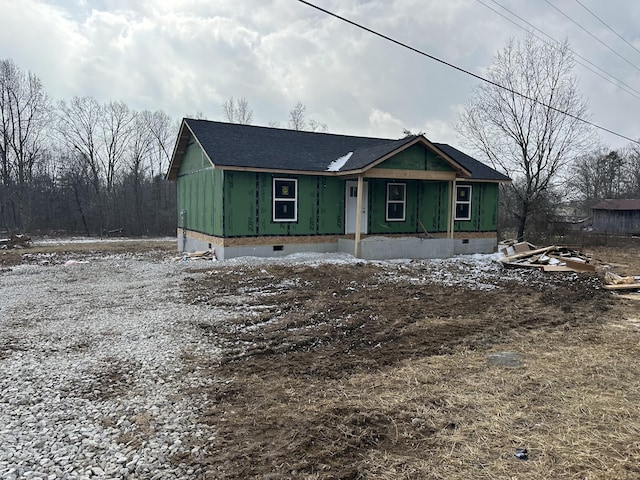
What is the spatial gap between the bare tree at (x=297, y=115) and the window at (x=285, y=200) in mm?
29273

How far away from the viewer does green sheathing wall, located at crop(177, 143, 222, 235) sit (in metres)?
14.1

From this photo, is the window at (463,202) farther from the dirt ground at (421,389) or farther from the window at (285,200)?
the dirt ground at (421,389)

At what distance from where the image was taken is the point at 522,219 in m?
23.1

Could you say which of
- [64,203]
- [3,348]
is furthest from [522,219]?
[64,203]

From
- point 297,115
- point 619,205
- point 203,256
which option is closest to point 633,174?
point 619,205

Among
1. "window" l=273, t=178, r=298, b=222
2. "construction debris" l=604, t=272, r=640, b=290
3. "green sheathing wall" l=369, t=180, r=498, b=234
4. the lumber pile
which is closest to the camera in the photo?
"construction debris" l=604, t=272, r=640, b=290

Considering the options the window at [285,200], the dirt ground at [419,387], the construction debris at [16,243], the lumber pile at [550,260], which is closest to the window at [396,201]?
the window at [285,200]

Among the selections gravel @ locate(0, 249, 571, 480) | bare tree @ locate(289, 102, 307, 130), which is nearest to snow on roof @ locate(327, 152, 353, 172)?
gravel @ locate(0, 249, 571, 480)

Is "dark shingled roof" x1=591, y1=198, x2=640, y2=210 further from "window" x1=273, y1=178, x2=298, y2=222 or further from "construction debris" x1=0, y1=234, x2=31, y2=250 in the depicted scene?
"construction debris" x1=0, y1=234, x2=31, y2=250

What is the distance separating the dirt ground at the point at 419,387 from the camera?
3.08m

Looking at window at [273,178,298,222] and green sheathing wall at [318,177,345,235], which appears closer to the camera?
window at [273,178,298,222]

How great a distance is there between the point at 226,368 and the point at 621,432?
376 cm

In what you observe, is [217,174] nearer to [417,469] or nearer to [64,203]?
[417,469]

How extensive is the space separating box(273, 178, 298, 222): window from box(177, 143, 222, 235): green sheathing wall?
5.95 feet
